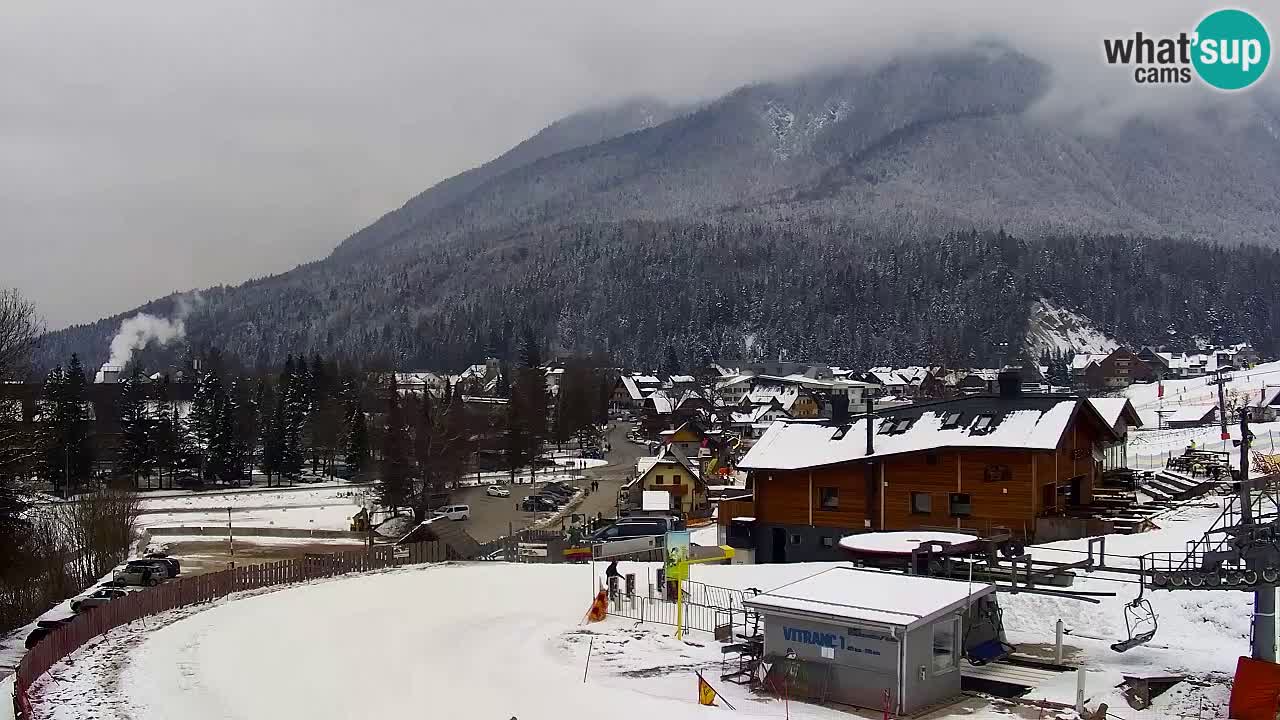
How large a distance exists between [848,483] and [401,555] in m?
19.5

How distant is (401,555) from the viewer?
154 ft

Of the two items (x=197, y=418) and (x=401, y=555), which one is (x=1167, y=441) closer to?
(x=401, y=555)

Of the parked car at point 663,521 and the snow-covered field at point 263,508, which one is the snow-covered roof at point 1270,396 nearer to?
the parked car at point 663,521

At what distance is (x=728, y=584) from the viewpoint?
36.7 metres

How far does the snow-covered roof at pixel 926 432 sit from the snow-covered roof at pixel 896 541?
32.0ft

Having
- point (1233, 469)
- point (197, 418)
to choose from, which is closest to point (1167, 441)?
point (1233, 469)

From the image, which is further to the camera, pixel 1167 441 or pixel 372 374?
pixel 372 374

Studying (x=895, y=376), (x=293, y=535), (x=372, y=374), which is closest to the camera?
(x=293, y=535)

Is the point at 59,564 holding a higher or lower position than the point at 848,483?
lower

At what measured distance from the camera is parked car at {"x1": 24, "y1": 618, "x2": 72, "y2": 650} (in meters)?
32.6

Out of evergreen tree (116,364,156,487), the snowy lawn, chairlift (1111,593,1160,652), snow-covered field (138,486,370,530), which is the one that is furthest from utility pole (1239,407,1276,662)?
evergreen tree (116,364,156,487)

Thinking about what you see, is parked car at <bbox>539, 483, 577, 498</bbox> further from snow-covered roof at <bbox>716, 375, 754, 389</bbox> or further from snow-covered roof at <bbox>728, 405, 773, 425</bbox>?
snow-covered roof at <bbox>716, 375, 754, 389</bbox>

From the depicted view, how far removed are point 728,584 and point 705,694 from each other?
13.4m

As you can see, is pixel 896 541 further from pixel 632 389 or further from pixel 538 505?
pixel 632 389
